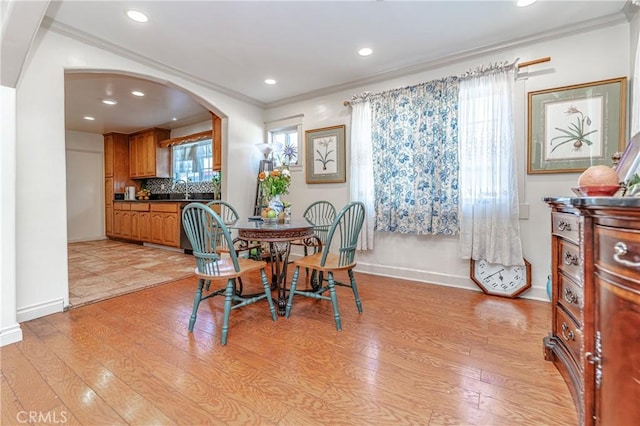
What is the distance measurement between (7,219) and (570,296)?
3.46 metres

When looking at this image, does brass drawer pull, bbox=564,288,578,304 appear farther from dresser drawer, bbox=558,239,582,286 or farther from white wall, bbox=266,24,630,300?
white wall, bbox=266,24,630,300

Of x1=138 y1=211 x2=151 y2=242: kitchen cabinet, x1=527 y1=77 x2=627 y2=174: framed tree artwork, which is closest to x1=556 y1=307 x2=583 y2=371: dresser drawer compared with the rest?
x1=527 y1=77 x2=627 y2=174: framed tree artwork

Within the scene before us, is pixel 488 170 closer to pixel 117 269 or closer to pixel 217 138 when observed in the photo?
pixel 217 138

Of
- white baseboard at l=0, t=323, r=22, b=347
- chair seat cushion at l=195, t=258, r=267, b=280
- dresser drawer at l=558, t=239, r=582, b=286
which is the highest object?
dresser drawer at l=558, t=239, r=582, b=286

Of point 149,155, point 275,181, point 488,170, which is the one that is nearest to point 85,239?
point 149,155

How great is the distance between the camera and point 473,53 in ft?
9.64

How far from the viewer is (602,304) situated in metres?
0.99

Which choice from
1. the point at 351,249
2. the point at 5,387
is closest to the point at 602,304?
the point at 351,249

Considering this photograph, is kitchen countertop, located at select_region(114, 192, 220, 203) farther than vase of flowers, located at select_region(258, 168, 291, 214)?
Yes

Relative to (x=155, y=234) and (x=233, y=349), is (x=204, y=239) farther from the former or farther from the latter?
(x=155, y=234)

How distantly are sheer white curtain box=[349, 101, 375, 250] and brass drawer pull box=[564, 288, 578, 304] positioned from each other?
2.25 meters

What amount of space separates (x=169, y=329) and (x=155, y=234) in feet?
13.9

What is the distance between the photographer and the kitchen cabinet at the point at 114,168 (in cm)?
662

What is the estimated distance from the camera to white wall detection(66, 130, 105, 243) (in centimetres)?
645
